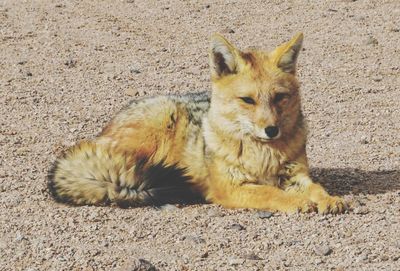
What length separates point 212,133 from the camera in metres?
5.80

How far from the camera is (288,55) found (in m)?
5.61

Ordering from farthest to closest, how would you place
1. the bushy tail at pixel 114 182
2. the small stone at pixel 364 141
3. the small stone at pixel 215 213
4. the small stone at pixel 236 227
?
the small stone at pixel 364 141
the bushy tail at pixel 114 182
the small stone at pixel 215 213
the small stone at pixel 236 227

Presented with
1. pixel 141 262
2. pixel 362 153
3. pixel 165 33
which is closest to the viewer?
pixel 141 262

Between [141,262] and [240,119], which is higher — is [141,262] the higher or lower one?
→ the lower one

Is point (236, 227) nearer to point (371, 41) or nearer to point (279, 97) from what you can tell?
point (279, 97)

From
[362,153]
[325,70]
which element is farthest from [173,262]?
[325,70]

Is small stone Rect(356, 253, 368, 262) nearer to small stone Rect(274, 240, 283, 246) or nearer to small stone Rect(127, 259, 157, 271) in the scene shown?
small stone Rect(274, 240, 283, 246)

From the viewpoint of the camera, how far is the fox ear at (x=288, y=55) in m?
5.59

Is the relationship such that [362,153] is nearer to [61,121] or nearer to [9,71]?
[61,121]

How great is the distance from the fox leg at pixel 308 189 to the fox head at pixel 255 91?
253mm

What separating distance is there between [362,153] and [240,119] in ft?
5.23

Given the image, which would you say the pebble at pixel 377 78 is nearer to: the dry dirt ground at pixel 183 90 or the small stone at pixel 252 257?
the dry dirt ground at pixel 183 90

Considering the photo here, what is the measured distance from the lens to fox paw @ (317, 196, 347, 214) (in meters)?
5.26

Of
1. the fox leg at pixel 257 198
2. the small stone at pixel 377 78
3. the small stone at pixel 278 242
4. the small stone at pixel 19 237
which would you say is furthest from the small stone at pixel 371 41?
the small stone at pixel 19 237
